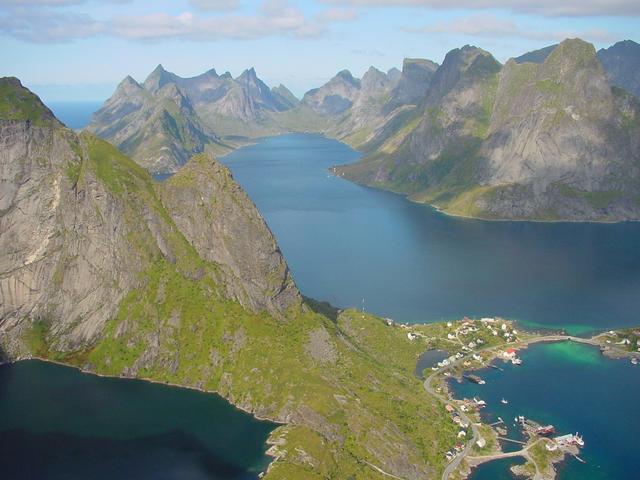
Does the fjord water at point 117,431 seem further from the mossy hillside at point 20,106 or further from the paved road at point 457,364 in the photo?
the mossy hillside at point 20,106

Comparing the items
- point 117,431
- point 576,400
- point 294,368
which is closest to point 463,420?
point 576,400

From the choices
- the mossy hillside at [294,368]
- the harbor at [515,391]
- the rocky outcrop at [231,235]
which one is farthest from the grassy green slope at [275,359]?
the harbor at [515,391]

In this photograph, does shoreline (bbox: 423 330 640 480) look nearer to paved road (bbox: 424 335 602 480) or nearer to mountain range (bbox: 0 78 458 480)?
paved road (bbox: 424 335 602 480)

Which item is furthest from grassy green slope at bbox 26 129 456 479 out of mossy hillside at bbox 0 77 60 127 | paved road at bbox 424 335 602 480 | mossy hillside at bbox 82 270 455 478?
mossy hillside at bbox 0 77 60 127

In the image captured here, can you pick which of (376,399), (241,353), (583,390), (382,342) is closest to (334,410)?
(376,399)

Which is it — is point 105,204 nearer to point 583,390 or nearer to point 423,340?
point 423,340

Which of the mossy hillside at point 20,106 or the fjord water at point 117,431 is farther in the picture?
the mossy hillside at point 20,106
